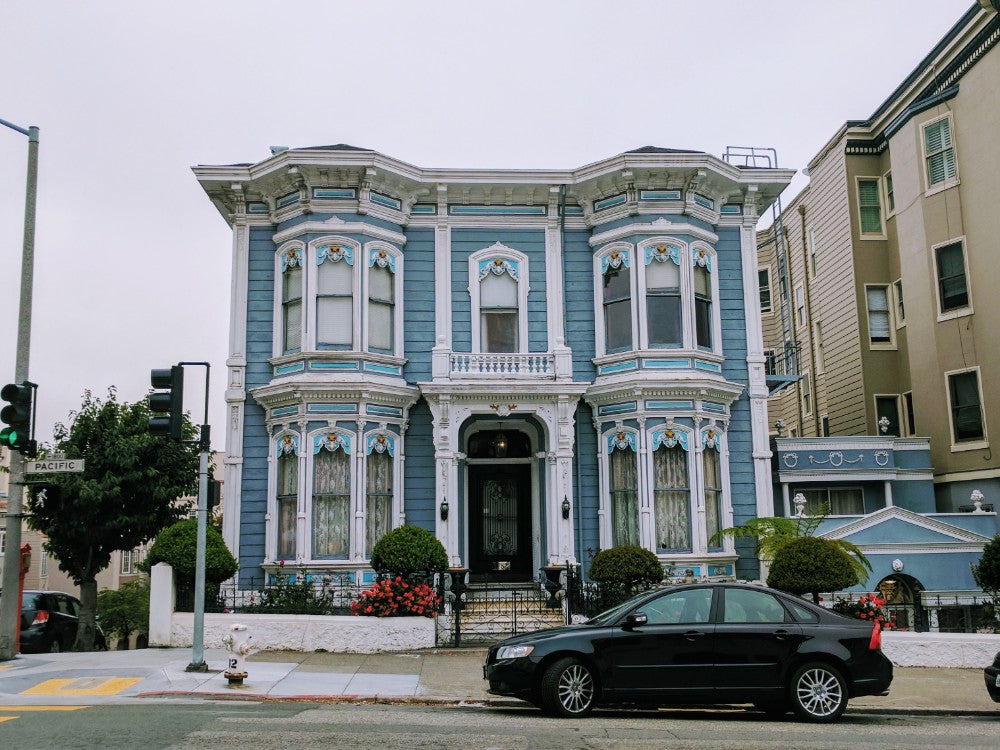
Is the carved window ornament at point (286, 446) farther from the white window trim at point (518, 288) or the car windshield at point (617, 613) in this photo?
the car windshield at point (617, 613)

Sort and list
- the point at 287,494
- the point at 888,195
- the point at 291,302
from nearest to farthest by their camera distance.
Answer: the point at 287,494
the point at 291,302
the point at 888,195

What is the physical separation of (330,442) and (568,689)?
9925mm

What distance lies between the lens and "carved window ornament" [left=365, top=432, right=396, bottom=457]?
770 inches

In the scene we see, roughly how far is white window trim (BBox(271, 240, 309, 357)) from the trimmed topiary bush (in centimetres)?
727

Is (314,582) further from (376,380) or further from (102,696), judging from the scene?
(102,696)

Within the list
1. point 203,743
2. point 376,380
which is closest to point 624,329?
point 376,380

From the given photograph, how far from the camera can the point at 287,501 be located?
64.4 feet

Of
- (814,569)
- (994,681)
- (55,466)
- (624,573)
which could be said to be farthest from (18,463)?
(994,681)

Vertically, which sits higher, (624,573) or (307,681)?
(624,573)

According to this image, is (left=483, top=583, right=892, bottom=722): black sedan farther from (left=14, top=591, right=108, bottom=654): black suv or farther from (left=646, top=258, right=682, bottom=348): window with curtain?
(left=14, top=591, right=108, bottom=654): black suv

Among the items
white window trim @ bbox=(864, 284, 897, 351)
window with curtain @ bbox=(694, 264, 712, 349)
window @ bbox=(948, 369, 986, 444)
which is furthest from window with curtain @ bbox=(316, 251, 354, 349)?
white window trim @ bbox=(864, 284, 897, 351)

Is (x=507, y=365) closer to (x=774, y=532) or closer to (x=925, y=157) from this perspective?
(x=774, y=532)

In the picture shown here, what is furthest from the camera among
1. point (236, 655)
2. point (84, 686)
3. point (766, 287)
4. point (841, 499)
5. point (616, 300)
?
point (766, 287)

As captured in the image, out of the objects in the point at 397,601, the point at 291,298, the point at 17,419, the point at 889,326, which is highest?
the point at 889,326
